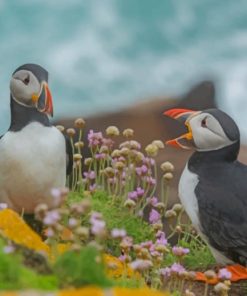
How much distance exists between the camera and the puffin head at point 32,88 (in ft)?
18.1

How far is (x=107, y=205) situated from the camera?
6.96 meters

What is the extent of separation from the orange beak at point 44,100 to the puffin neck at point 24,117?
0.12 meters

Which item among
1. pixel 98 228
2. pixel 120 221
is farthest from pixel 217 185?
pixel 98 228

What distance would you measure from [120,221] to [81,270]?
4.25m

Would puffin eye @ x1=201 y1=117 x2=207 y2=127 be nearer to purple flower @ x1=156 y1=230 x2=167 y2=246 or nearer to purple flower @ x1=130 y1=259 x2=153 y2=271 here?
purple flower @ x1=156 y1=230 x2=167 y2=246

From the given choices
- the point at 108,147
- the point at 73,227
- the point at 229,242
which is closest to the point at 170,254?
the point at 229,242

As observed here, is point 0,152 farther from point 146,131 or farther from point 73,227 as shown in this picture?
point 146,131

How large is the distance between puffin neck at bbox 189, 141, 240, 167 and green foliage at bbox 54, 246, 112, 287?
3.41m

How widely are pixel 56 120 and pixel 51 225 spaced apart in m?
8.33

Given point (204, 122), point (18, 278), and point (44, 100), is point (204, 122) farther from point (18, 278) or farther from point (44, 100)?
point (18, 278)

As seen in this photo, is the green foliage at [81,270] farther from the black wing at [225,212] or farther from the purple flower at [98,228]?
the black wing at [225,212]

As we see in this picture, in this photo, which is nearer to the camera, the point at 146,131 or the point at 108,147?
the point at 108,147

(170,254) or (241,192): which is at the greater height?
(241,192)

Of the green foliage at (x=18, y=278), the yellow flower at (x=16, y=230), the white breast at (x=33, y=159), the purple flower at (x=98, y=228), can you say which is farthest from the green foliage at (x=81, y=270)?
the white breast at (x=33, y=159)
